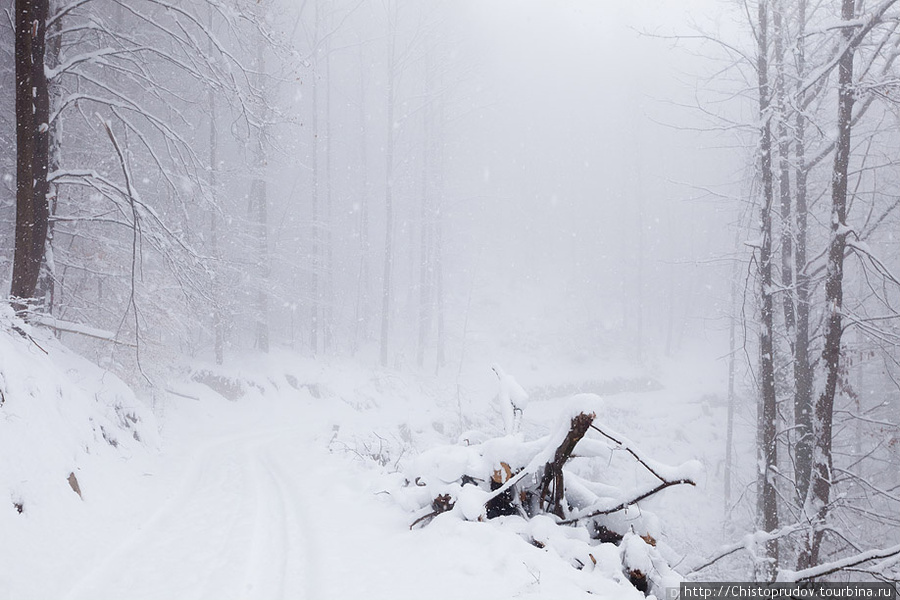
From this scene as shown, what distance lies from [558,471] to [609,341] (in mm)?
38282

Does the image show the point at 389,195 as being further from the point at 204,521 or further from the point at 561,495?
the point at 561,495

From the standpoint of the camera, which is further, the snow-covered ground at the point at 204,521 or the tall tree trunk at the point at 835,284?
the tall tree trunk at the point at 835,284

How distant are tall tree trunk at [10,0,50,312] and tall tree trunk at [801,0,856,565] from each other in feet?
39.5

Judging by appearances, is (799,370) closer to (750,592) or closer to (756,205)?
(756,205)

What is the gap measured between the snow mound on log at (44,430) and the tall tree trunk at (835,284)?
993cm

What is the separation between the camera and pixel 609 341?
40812mm

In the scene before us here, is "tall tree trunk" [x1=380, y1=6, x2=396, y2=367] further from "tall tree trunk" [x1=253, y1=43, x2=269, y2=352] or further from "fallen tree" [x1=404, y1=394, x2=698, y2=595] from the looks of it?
"fallen tree" [x1=404, y1=394, x2=698, y2=595]

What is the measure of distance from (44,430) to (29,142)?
4.37 meters

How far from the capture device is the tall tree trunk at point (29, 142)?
6961mm

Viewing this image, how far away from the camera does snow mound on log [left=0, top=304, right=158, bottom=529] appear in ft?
15.3

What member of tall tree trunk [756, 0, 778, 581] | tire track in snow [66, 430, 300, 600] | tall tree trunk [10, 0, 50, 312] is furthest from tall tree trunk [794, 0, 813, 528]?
tall tree trunk [10, 0, 50, 312]

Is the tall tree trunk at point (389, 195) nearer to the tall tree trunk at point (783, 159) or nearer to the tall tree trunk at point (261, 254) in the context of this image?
the tall tree trunk at point (261, 254)

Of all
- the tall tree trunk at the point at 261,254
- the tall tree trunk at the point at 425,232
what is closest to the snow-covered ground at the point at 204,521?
the tall tree trunk at the point at 261,254

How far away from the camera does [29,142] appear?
7.07 meters
